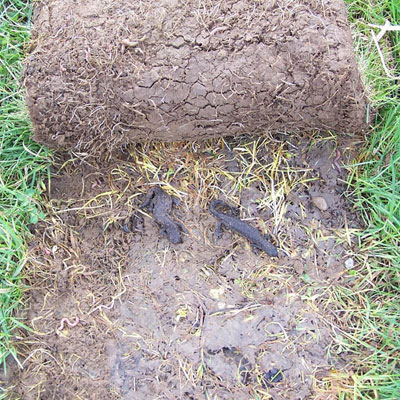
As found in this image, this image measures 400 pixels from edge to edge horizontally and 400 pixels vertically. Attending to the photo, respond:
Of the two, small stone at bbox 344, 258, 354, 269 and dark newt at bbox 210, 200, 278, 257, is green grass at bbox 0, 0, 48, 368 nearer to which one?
dark newt at bbox 210, 200, 278, 257

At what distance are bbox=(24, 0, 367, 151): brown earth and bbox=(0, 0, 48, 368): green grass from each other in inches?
13.9

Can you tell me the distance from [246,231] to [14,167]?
138cm

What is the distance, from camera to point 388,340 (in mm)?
2232

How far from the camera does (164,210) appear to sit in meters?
2.43

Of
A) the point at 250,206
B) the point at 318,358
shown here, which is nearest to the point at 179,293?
the point at 250,206

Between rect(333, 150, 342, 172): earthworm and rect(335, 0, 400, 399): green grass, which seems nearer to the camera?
rect(335, 0, 400, 399): green grass

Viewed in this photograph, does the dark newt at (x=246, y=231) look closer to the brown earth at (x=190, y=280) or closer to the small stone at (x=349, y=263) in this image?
the brown earth at (x=190, y=280)

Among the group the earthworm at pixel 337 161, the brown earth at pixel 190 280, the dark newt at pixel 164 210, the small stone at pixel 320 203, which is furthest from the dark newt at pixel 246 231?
the earthworm at pixel 337 161

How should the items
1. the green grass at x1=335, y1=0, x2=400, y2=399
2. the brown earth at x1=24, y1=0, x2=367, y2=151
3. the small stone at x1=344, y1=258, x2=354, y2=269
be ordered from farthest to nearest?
1. the small stone at x1=344, y1=258, x2=354, y2=269
2. the green grass at x1=335, y1=0, x2=400, y2=399
3. the brown earth at x1=24, y1=0, x2=367, y2=151

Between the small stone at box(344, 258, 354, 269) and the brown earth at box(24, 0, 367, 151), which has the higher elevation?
the brown earth at box(24, 0, 367, 151)

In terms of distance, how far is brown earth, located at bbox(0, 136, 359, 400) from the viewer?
7.52 ft

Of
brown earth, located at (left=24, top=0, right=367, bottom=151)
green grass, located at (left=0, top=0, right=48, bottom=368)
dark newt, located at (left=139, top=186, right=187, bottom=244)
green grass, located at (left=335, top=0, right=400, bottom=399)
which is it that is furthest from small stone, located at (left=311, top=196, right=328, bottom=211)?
green grass, located at (left=0, top=0, right=48, bottom=368)

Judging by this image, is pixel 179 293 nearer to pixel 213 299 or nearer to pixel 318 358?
pixel 213 299

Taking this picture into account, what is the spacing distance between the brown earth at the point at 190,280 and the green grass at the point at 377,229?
0.33ft
